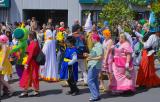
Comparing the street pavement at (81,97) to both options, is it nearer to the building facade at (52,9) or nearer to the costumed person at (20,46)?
the costumed person at (20,46)

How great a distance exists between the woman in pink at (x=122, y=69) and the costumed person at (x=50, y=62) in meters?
2.95

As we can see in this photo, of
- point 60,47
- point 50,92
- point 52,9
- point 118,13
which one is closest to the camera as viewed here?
point 50,92

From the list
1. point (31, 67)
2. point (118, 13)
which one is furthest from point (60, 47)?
point (31, 67)

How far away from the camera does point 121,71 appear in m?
12.0

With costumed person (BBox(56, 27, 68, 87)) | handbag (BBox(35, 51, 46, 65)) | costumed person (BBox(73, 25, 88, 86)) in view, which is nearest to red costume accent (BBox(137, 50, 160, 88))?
costumed person (BBox(73, 25, 88, 86))

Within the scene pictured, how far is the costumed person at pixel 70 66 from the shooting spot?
11.8 m

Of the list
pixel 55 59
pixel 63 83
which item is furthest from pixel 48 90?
pixel 55 59

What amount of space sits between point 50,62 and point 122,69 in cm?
338

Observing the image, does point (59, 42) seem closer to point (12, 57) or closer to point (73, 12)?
point (12, 57)

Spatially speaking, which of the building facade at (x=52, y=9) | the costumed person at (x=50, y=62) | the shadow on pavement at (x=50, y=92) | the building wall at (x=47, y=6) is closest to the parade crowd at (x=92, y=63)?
the shadow on pavement at (x=50, y=92)

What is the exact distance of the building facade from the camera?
94.0ft

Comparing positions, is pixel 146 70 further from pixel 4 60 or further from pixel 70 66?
pixel 4 60

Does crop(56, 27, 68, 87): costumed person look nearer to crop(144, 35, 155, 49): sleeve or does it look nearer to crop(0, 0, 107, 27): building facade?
crop(144, 35, 155, 49): sleeve

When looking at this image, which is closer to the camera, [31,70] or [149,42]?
[31,70]
